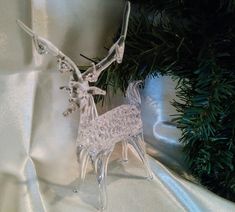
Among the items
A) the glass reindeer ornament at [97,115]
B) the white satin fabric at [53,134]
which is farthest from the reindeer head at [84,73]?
the white satin fabric at [53,134]

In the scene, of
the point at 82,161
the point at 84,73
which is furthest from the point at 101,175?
the point at 84,73

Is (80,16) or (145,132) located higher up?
(80,16)

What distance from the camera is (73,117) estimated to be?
651 mm

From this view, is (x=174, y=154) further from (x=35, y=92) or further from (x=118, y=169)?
(x=35, y=92)

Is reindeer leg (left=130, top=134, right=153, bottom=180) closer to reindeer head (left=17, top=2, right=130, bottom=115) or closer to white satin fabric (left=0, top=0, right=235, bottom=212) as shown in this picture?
white satin fabric (left=0, top=0, right=235, bottom=212)

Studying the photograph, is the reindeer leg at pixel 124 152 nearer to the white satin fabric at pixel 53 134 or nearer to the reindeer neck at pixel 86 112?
the white satin fabric at pixel 53 134

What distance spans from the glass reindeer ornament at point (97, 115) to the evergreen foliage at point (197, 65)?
0.16ft

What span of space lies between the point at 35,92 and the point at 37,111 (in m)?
0.03

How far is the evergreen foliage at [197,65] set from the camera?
52 centimetres

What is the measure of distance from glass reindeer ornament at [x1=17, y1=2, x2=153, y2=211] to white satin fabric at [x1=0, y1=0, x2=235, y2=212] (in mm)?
48

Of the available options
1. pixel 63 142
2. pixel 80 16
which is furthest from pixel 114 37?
pixel 63 142

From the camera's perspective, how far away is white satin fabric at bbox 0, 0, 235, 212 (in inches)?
22.1

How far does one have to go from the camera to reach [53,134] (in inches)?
24.8

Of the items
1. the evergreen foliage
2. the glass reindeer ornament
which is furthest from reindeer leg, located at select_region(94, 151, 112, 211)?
the evergreen foliage
